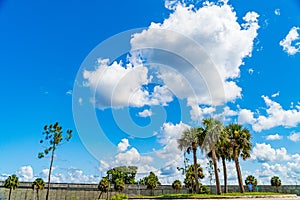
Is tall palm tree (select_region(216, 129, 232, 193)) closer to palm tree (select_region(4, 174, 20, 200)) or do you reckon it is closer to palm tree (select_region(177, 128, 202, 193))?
palm tree (select_region(177, 128, 202, 193))

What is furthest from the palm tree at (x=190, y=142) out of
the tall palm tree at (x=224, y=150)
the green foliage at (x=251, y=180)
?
the green foliage at (x=251, y=180)

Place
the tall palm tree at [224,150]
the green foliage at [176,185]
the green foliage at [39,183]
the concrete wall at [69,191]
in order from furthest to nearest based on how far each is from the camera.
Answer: the green foliage at [176,185]
the concrete wall at [69,191]
the green foliage at [39,183]
the tall palm tree at [224,150]

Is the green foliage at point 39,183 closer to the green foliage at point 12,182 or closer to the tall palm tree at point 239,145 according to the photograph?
the green foliage at point 12,182

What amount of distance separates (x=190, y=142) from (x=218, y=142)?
3645 mm

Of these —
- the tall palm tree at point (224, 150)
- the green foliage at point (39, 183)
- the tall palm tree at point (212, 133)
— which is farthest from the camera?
the green foliage at point (39, 183)

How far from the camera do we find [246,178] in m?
50.9

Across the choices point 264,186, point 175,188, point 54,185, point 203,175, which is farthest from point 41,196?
point 264,186

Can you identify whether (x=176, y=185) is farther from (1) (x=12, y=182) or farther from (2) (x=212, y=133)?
(1) (x=12, y=182)

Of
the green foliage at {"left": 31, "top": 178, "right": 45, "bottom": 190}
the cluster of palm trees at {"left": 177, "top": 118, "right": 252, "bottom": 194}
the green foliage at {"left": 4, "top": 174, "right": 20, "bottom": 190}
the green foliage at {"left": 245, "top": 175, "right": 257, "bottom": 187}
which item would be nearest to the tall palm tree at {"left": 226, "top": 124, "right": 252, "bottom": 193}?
the cluster of palm trees at {"left": 177, "top": 118, "right": 252, "bottom": 194}

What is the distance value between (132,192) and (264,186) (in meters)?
24.8

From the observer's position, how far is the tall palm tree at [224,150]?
1424 inches

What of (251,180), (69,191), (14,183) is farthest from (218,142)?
(14,183)

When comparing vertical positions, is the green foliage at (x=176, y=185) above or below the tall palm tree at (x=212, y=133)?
below

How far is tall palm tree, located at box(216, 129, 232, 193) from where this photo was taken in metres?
36.2
